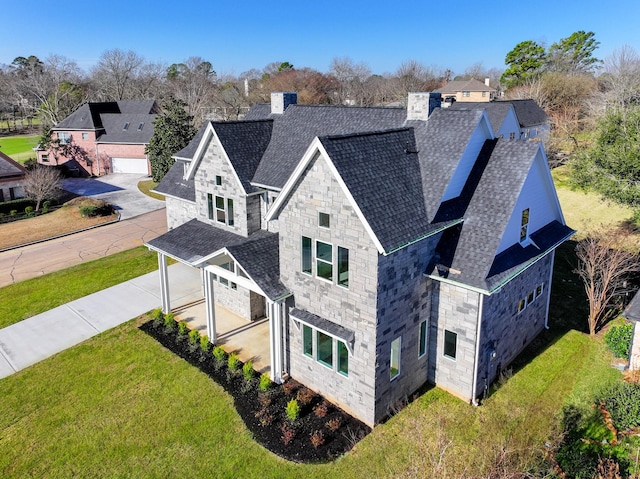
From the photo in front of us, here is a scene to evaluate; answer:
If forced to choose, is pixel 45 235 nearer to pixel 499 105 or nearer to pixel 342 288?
pixel 342 288

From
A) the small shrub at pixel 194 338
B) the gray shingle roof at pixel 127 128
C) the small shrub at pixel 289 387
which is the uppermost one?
the gray shingle roof at pixel 127 128

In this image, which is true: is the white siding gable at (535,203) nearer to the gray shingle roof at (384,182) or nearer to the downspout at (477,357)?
the downspout at (477,357)

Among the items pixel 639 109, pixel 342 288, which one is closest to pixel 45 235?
pixel 342 288

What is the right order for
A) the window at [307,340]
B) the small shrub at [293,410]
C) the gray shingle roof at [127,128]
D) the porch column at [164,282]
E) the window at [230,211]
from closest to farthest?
1. the small shrub at [293,410]
2. the window at [307,340]
3. the window at [230,211]
4. the porch column at [164,282]
5. the gray shingle roof at [127,128]

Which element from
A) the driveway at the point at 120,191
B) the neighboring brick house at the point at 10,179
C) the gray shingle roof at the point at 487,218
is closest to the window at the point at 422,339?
the gray shingle roof at the point at 487,218

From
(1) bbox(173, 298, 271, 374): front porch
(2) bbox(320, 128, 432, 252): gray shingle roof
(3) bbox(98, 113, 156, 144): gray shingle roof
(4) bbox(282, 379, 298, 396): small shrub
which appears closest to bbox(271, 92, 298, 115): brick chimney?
(2) bbox(320, 128, 432, 252): gray shingle roof
